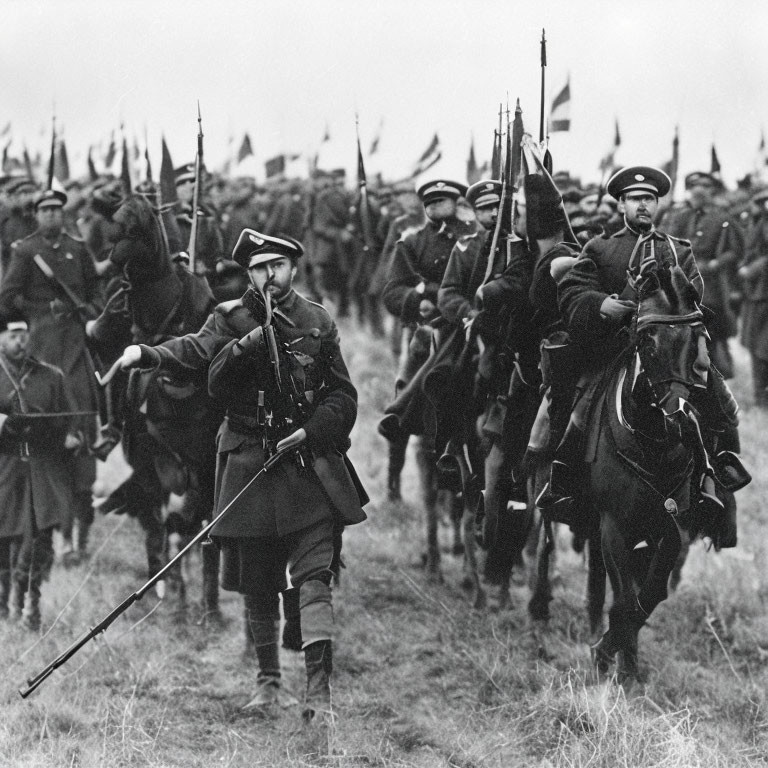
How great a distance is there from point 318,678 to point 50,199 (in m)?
5.59

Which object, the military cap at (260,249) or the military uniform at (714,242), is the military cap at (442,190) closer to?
the military cap at (260,249)

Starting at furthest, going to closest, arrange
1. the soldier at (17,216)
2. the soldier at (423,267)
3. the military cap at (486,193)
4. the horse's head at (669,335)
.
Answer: the soldier at (17,216) → the soldier at (423,267) → the military cap at (486,193) → the horse's head at (669,335)

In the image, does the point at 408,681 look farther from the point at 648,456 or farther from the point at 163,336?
the point at 163,336

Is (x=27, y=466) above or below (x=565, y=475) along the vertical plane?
below

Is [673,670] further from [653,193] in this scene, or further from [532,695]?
[653,193]

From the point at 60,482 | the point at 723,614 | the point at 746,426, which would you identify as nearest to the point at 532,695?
the point at 723,614

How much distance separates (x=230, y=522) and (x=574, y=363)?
87.9 inches

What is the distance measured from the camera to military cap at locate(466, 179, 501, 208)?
31.4ft

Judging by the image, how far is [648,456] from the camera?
738 cm

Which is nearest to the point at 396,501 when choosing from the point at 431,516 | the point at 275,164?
the point at 431,516

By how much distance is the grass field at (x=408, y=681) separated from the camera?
7082 mm

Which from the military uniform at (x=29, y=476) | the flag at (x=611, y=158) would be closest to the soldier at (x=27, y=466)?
the military uniform at (x=29, y=476)

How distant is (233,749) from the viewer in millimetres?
7293

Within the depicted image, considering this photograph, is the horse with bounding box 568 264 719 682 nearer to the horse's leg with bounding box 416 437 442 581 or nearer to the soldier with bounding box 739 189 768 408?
the horse's leg with bounding box 416 437 442 581
